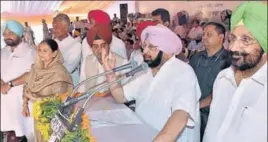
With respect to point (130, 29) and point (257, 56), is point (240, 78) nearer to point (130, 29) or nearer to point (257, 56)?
point (257, 56)

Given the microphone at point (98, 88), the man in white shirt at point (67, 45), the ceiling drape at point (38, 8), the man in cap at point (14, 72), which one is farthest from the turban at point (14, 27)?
the microphone at point (98, 88)

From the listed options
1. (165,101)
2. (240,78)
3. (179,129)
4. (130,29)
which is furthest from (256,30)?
(130,29)

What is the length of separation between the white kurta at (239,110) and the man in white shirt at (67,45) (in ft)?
6.17

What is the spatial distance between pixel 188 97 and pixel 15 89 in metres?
1.81

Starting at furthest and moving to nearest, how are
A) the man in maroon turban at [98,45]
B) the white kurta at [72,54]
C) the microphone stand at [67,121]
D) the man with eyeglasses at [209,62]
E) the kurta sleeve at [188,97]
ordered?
the white kurta at [72,54]
the man in maroon turban at [98,45]
the man with eyeglasses at [209,62]
the kurta sleeve at [188,97]
the microphone stand at [67,121]

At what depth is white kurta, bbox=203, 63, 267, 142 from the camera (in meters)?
1.39

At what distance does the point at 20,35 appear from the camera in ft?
10.6

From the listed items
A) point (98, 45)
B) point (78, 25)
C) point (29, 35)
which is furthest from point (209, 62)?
point (29, 35)

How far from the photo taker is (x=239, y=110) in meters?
1.47

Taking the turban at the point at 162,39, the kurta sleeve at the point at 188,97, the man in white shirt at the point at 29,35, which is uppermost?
the turban at the point at 162,39

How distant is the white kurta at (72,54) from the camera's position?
3354 millimetres

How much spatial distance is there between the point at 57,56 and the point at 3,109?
35.2 inches

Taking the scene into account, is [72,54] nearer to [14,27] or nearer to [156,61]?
[14,27]

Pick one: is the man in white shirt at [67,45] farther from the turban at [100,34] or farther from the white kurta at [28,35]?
the turban at [100,34]
